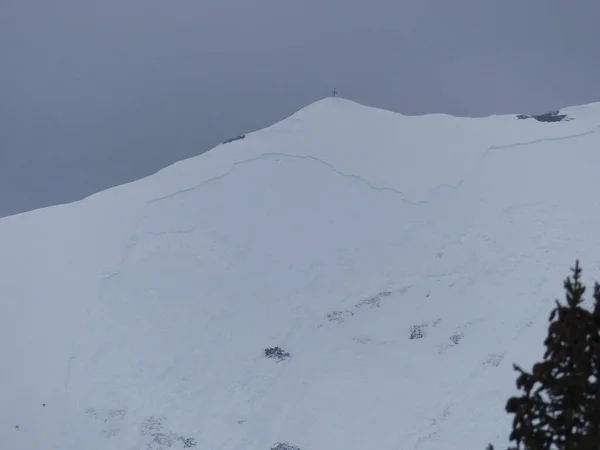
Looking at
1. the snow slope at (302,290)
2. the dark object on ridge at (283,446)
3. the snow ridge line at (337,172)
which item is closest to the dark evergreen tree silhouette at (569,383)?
the snow slope at (302,290)

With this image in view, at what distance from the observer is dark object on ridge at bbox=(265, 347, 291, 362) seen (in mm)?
27656

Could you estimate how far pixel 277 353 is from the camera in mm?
27844

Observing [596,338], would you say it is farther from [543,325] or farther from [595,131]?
[595,131]

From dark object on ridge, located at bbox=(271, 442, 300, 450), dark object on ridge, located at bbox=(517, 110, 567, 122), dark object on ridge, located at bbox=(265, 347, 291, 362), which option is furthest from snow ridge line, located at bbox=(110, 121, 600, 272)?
dark object on ridge, located at bbox=(271, 442, 300, 450)

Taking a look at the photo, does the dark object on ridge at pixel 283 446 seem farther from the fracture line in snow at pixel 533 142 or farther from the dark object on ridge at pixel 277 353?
the fracture line in snow at pixel 533 142

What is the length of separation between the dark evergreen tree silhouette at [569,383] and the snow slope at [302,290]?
50.3ft

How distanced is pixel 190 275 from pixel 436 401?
11.6 meters

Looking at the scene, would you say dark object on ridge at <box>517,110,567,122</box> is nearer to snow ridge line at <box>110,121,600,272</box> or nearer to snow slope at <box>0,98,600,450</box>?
snow slope at <box>0,98,600,450</box>

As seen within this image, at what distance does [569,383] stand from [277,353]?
21201mm

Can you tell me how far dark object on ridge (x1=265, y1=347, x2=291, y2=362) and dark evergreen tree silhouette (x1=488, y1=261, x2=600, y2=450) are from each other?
20623 mm

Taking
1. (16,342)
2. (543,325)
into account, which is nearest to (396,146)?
(543,325)

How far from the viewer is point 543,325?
2564 cm

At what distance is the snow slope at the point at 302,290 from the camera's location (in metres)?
25.1

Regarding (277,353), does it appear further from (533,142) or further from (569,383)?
(569,383)
